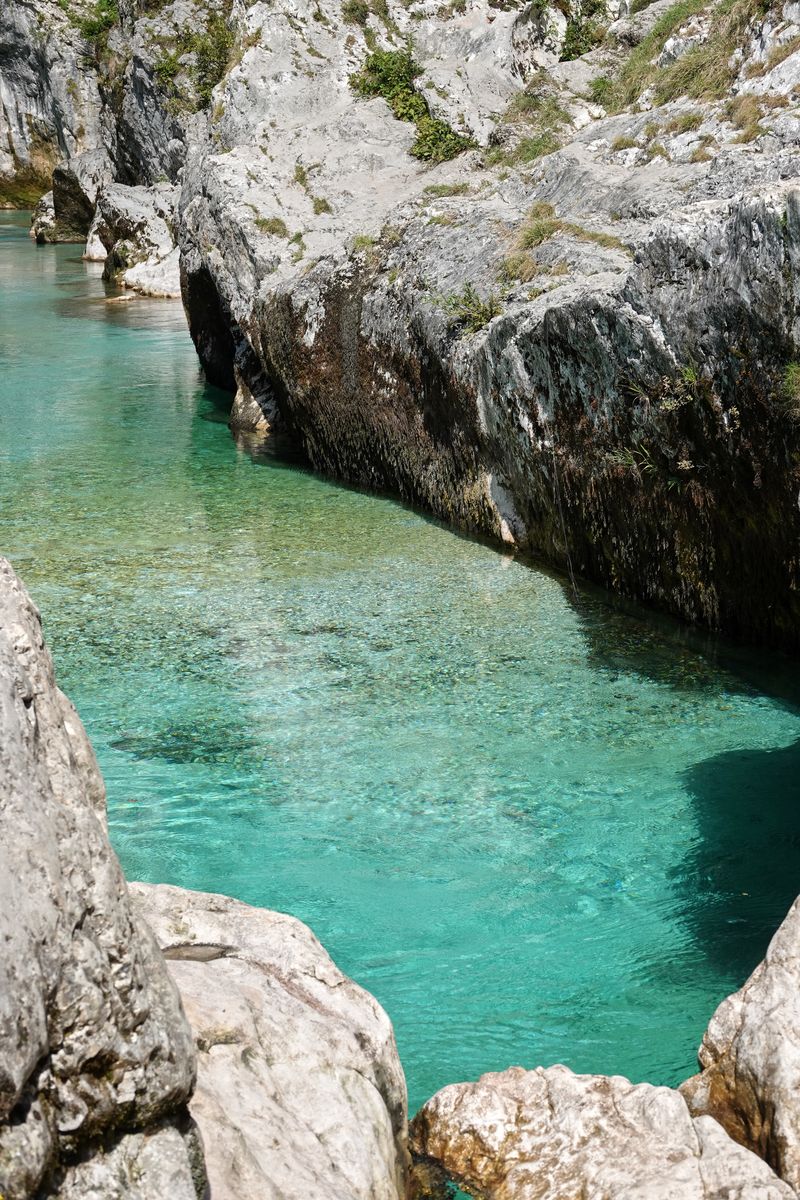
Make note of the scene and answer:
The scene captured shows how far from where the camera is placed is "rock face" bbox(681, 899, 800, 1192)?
466cm

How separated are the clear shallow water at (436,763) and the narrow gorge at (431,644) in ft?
0.14

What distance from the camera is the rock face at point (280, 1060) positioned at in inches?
158

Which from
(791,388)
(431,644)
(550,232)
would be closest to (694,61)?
(550,232)

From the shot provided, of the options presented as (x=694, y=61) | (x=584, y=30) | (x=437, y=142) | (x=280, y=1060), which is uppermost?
(x=584, y=30)

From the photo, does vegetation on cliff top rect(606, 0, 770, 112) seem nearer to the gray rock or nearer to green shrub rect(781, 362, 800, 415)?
green shrub rect(781, 362, 800, 415)

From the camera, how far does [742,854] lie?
7.96 metres

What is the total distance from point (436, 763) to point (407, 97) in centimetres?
1568

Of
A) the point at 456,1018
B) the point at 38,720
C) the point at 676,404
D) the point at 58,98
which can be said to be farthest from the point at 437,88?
the point at 58,98

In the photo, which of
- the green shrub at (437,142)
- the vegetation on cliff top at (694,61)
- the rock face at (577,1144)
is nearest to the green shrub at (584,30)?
the vegetation on cliff top at (694,61)

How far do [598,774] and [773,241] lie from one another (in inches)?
170

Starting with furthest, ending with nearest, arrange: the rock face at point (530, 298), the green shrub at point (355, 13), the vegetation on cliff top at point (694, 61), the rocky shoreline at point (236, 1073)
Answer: the green shrub at point (355, 13) < the vegetation on cliff top at point (694, 61) < the rock face at point (530, 298) < the rocky shoreline at point (236, 1073)

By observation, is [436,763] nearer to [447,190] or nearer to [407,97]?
[447,190]

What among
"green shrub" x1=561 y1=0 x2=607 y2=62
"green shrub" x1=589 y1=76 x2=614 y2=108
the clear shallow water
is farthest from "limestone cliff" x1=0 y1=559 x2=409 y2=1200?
"green shrub" x1=561 y1=0 x2=607 y2=62

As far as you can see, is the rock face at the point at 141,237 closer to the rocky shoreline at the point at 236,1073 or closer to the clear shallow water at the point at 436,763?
the clear shallow water at the point at 436,763
